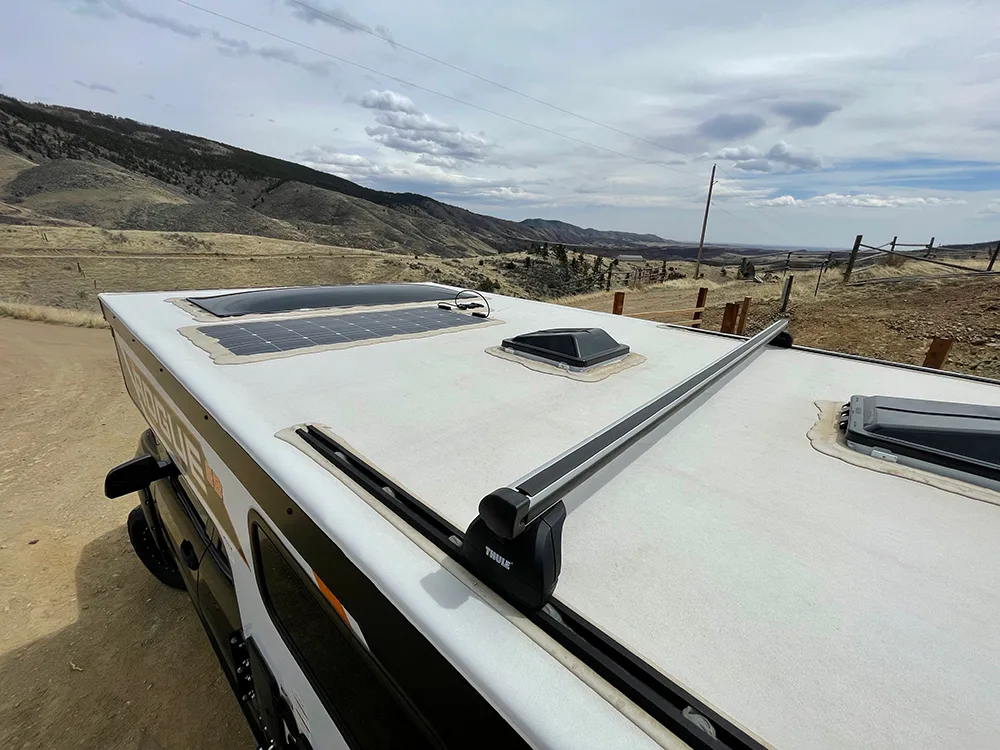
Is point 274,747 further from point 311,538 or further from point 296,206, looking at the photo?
point 296,206

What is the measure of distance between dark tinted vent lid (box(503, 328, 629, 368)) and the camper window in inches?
69.4

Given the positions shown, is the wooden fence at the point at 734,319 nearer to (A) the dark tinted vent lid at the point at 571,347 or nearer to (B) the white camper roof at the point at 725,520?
(A) the dark tinted vent lid at the point at 571,347

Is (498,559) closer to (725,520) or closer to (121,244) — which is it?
(725,520)

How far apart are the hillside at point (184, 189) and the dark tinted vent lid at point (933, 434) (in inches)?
2530

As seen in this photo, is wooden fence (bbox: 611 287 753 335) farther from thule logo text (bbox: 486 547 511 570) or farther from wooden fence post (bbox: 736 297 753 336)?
thule logo text (bbox: 486 547 511 570)

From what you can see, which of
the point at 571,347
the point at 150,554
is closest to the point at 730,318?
the point at 571,347

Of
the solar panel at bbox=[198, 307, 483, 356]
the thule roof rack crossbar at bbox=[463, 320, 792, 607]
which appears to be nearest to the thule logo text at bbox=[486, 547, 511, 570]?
the thule roof rack crossbar at bbox=[463, 320, 792, 607]

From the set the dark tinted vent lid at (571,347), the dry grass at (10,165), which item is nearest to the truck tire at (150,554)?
the dark tinted vent lid at (571,347)

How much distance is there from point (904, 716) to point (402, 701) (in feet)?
3.82

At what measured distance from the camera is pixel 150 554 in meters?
4.08

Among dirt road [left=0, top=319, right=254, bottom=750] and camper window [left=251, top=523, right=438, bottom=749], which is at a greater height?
camper window [left=251, top=523, right=438, bottom=749]

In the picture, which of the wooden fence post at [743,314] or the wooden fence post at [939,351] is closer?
the wooden fence post at [939,351]

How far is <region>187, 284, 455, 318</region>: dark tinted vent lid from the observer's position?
3.89 m

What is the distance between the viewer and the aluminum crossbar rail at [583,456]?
1077mm
